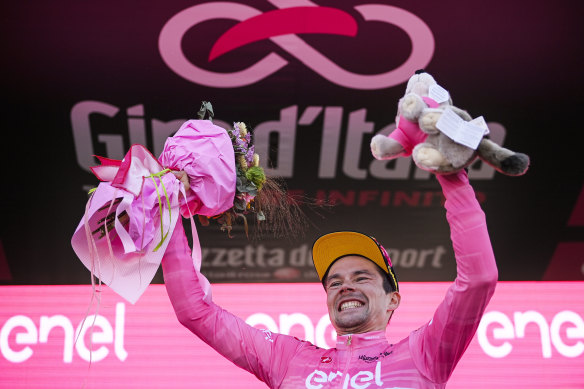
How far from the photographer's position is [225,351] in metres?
2.29

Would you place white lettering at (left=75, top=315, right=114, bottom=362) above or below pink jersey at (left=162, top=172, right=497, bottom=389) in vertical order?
below

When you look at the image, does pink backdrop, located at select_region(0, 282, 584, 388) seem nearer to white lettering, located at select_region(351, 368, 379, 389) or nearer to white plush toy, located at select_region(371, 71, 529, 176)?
white lettering, located at select_region(351, 368, 379, 389)

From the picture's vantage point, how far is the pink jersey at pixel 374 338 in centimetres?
191

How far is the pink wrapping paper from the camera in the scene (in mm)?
2027

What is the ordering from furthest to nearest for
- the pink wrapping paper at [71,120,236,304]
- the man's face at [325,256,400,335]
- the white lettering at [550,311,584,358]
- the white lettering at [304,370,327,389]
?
1. the white lettering at [550,311,584,358]
2. the man's face at [325,256,400,335]
3. the white lettering at [304,370,327,389]
4. the pink wrapping paper at [71,120,236,304]

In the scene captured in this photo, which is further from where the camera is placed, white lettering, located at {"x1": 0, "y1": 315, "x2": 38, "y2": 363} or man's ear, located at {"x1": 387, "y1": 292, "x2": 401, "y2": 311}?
white lettering, located at {"x1": 0, "y1": 315, "x2": 38, "y2": 363}

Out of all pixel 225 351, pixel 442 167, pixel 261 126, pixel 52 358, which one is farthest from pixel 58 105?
pixel 442 167

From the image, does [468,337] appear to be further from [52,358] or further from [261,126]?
[52,358]

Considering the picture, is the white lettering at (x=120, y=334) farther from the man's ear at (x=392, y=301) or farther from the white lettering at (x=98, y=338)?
the man's ear at (x=392, y=301)

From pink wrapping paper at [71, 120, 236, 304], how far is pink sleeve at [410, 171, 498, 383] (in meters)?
0.66

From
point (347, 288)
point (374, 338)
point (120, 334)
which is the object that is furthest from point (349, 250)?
point (120, 334)

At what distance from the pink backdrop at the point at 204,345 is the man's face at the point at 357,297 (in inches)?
53.4

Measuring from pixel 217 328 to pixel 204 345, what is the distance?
5.07 feet

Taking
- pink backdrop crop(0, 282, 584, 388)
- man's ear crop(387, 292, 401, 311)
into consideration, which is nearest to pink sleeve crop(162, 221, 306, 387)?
man's ear crop(387, 292, 401, 311)
